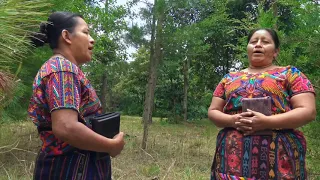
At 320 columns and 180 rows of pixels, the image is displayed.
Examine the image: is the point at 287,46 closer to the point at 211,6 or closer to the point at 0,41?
the point at 0,41

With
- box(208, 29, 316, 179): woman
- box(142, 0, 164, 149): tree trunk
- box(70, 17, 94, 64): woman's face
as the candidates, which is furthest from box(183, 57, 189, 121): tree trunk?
box(70, 17, 94, 64): woman's face

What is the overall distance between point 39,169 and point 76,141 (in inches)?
10.5

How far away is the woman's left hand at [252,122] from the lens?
1678mm

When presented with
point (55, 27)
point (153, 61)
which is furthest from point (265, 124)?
point (153, 61)

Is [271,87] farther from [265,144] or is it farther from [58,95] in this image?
[58,95]

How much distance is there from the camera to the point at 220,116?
6.15 feet

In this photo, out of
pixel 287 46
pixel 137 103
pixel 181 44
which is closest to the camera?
pixel 287 46

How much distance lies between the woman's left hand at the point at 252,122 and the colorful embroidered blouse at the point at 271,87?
0.39ft

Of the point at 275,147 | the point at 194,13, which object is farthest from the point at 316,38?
the point at 194,13

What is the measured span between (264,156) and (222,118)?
28 centimetres

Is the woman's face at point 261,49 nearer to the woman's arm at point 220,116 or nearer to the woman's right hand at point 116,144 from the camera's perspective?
the woman's arm at point 220,116

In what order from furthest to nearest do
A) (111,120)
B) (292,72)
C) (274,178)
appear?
(292,72) → (274,178) → (111,120)

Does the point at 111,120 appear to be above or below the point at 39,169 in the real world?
above

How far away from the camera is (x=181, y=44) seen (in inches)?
253
